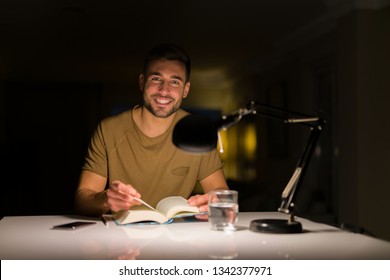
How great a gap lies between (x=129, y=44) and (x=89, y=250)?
466cm

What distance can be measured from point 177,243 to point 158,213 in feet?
1.03

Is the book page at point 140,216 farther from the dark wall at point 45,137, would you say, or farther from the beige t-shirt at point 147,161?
the dark wall at point 45,137

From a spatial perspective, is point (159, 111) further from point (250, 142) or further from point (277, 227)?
point (250, 142)

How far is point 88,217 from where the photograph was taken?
6.31 ft

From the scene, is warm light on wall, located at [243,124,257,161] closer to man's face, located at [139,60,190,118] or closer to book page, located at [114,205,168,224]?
man's face, located at [139,60,190,118]

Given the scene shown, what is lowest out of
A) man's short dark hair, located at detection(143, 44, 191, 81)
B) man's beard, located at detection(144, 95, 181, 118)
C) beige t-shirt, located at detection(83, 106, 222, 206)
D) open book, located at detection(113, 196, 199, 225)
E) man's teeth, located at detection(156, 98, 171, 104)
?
open book, located at detection(113, 196, 199, 225)

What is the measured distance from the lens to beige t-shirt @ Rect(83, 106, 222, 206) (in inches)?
88.4

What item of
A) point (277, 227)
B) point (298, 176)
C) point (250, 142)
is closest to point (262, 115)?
point (298, 176)

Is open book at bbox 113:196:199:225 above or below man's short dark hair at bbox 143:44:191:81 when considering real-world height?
below

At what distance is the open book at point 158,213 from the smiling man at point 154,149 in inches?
17.8

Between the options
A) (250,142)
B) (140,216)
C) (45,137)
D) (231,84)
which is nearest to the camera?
(140,216)

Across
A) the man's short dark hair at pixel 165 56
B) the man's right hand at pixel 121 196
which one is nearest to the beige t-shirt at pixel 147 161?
the man's short dark hair at pixel 165 56

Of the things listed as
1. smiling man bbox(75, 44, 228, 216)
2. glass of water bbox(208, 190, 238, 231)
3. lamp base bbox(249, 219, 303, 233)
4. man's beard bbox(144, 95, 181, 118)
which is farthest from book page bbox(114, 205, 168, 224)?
man's beard bbox(144, 95, 181, 118)

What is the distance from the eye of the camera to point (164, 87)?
91.7 inches
